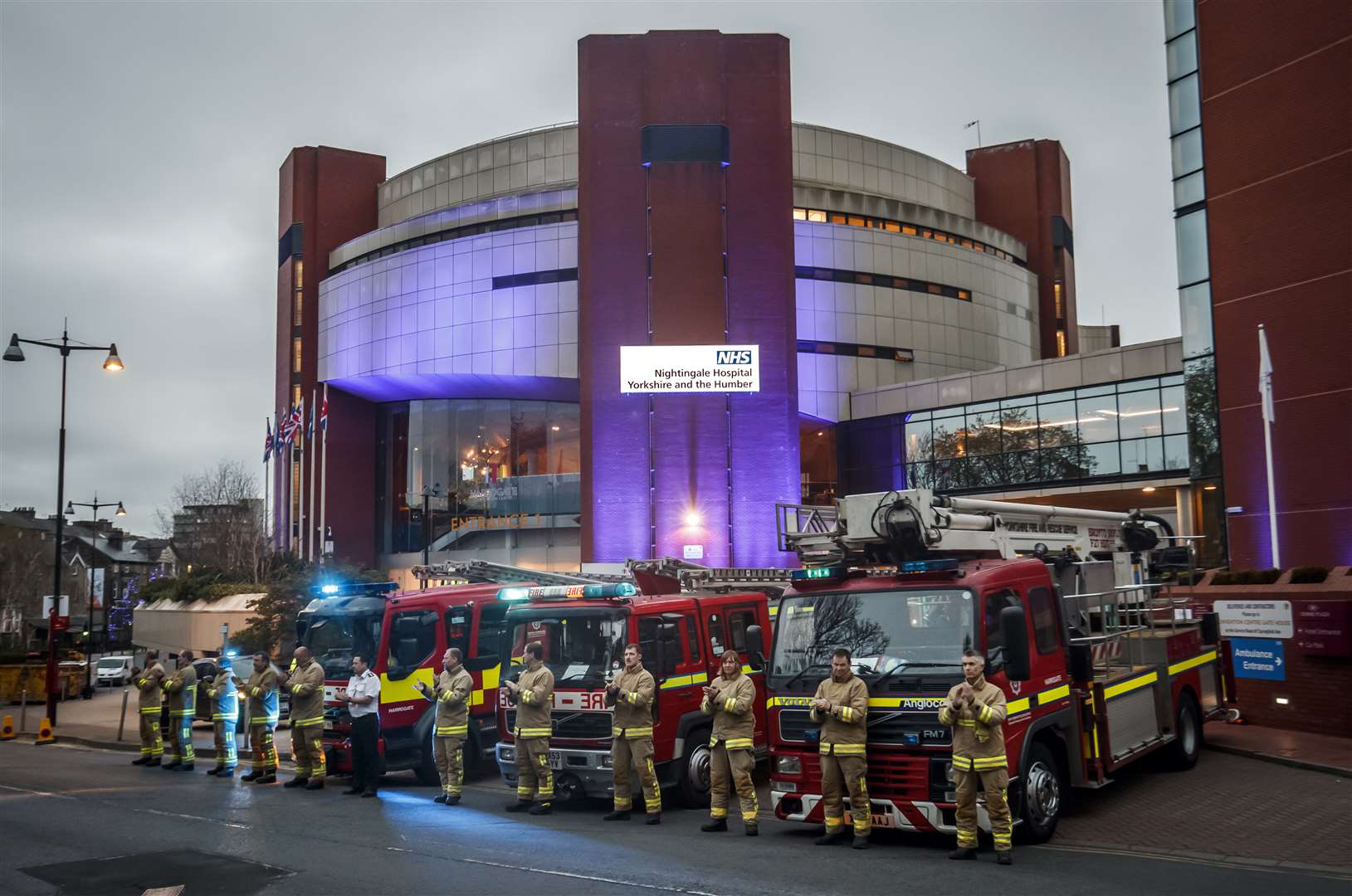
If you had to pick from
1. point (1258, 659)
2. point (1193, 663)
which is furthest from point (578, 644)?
point (1258, 659)

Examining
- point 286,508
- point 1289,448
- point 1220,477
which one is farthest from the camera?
point 286,508

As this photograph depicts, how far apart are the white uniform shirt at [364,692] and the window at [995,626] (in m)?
7.76

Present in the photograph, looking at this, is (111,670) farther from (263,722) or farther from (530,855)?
(530,855)

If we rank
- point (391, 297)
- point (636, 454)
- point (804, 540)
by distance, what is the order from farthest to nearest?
1. point (391, 297)
2. point (636, 454)
3. point (804, 540)

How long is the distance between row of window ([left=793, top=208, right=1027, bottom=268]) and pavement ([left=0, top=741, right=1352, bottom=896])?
35299mm

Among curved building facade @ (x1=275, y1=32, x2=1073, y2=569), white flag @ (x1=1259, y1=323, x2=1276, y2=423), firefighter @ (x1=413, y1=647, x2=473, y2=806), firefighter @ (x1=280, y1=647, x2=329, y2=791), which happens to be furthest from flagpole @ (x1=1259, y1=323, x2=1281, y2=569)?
firefighter @ (x1=280, y1=647, x2=329, y2=791)

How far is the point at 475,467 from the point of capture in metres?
51.3

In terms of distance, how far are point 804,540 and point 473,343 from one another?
36.6 meters

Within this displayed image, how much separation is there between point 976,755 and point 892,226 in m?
41.9

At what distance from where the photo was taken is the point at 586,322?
133 ft

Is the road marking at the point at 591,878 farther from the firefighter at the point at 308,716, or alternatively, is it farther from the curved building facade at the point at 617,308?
the curved building facade at the point at 617,308

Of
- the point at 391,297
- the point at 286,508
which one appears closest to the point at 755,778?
the point at 391,297

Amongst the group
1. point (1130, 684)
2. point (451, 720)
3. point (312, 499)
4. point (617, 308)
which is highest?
point (617, 308)

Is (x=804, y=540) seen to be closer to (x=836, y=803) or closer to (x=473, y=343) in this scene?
(x=836, y=803)
